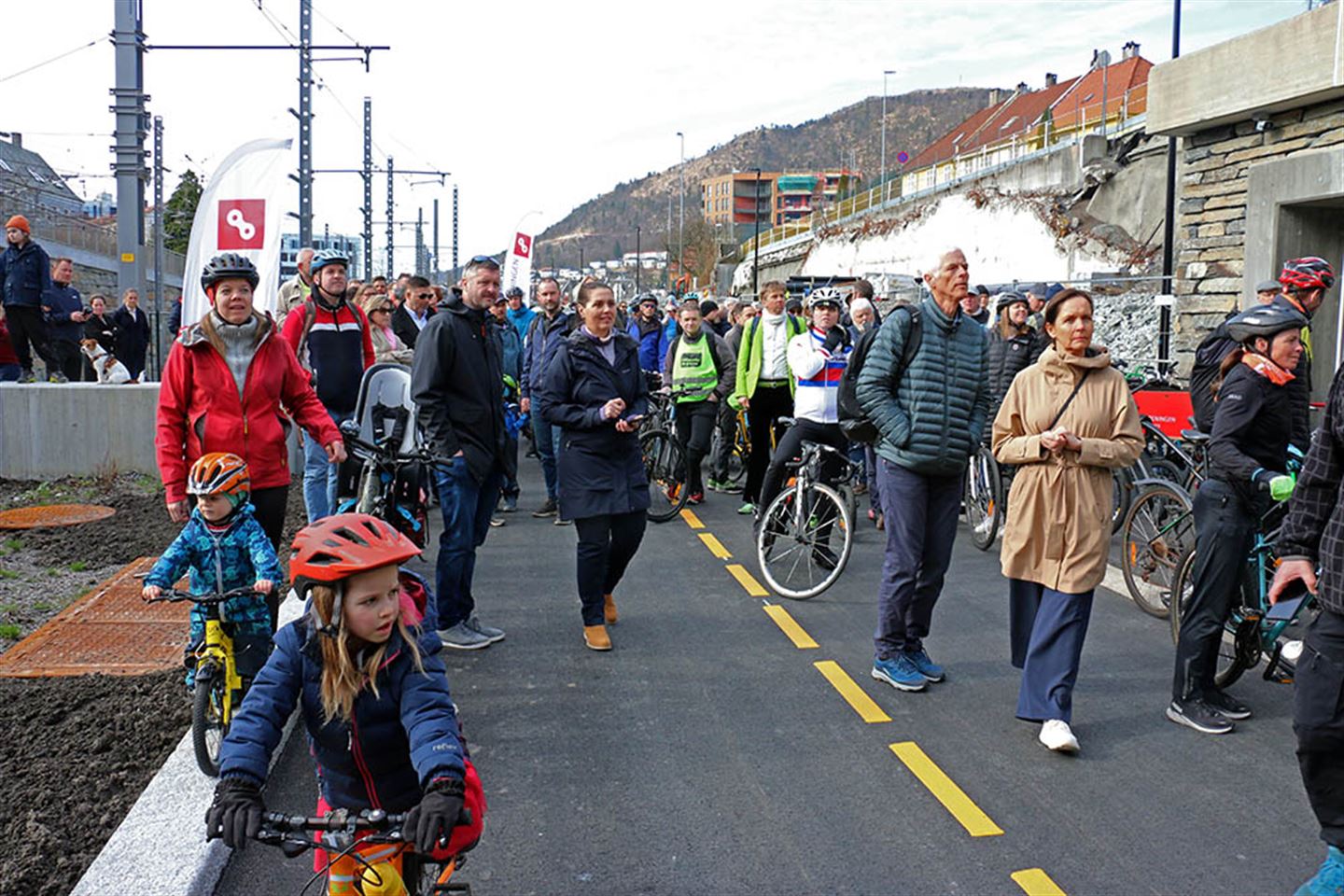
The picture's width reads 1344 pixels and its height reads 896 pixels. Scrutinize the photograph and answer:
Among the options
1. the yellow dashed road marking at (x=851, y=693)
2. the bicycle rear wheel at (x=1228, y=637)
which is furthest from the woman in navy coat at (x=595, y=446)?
the bicycle rear wheel at (x=1228, y=637)

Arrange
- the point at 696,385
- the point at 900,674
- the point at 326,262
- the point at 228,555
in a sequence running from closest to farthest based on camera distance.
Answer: the point at 228,555 < the point at 900,674 < the point at 326,262 < the point at 696,385

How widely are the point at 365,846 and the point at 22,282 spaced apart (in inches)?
480

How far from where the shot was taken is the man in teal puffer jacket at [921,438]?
6031mm

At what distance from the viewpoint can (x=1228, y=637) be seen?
253 inches

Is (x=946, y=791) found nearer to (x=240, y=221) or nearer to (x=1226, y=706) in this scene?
(x=1226, y=706)

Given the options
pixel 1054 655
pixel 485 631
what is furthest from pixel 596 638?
pixel 1054 655

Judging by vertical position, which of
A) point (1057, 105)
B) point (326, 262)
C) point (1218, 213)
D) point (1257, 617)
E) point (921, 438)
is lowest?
point (1257, 617)

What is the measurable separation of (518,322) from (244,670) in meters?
9.87

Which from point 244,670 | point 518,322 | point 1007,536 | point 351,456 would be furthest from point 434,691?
point 518,322

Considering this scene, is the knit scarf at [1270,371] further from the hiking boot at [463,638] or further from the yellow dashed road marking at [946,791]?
the hiking boot at [463,638]

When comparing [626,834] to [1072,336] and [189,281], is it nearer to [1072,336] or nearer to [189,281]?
[1072,336]

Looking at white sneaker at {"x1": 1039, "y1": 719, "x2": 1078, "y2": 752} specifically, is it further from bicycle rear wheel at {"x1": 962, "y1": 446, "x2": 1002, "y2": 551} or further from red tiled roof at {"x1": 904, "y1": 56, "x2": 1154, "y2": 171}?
red tiled roof at {"x1": 904, "y1": 56, "x2": 1154, "y2": 171}

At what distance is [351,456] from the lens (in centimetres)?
742

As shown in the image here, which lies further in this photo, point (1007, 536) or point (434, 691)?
point (1007, 536)
